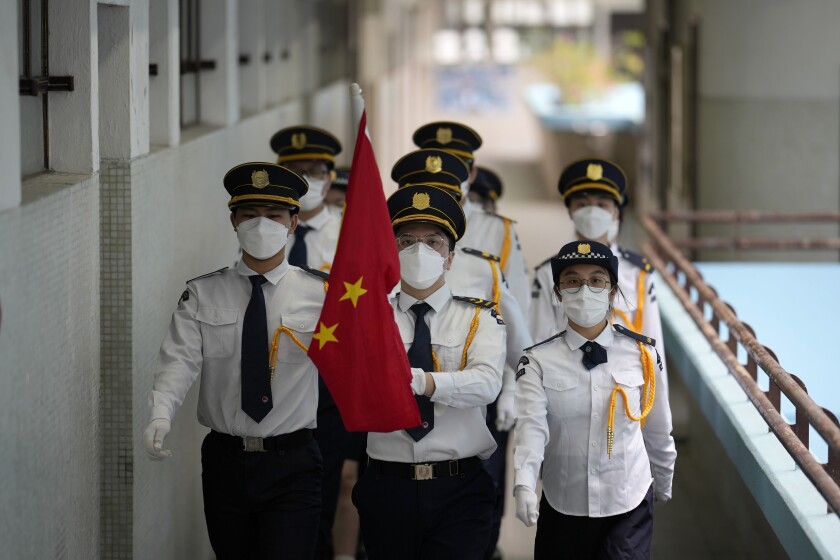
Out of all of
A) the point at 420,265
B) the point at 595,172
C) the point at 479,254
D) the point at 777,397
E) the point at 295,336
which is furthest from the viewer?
the point at 595,172

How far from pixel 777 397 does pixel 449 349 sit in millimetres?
1401

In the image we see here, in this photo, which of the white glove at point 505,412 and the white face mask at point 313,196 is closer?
the white glove at point 505,412

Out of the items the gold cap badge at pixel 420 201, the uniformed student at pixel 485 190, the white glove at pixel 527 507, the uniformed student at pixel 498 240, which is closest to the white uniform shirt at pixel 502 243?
the uniformed student at pixel 498 240

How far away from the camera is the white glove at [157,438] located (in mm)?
4215

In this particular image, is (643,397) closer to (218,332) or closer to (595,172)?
(218,332)

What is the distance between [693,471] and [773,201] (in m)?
3.24

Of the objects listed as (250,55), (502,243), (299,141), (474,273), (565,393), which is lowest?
(565,393)

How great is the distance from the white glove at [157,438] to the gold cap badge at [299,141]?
2.49 meters

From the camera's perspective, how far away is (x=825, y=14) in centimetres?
1020

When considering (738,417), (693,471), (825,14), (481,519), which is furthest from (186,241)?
(825,14)

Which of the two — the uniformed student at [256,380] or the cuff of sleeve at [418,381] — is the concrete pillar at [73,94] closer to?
the uniformed student at [256,380]

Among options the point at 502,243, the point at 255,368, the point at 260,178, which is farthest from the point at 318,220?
the point at 255,368

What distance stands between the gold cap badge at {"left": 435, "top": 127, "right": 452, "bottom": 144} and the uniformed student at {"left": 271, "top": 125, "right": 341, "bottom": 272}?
0.51 metres

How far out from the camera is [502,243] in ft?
21.6
